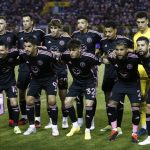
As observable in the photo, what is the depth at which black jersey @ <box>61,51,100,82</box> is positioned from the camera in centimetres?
802

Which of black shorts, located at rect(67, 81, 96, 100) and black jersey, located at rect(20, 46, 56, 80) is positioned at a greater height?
black jersey, located at rect(20, 46, 56, 80)

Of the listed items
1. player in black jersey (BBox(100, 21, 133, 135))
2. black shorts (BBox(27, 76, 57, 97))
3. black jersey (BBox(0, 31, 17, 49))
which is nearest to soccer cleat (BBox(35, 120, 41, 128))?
black shorts (BBox(27, 76, 57, 97))

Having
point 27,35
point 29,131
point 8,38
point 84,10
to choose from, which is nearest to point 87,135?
point 29,131

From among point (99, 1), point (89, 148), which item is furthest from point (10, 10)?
point (89, 148)

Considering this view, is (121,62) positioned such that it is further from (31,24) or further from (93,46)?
(31,24)

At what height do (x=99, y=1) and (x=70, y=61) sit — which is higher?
(x=99, y=1)

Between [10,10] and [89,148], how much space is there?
3035 centimetres

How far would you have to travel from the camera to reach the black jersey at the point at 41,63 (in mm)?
8141

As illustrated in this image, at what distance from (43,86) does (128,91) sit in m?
1.73

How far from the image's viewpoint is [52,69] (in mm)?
8484

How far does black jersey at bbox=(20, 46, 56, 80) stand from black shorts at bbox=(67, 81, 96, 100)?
21.2 inches

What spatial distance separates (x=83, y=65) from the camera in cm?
804

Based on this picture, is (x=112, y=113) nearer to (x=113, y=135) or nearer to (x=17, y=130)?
(x=113, y=135)

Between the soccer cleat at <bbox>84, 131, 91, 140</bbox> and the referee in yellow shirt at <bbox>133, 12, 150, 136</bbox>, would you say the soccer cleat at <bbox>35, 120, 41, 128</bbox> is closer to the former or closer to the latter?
the soccer cleat at <bbox>84, 131, 91, 140</bbox>
